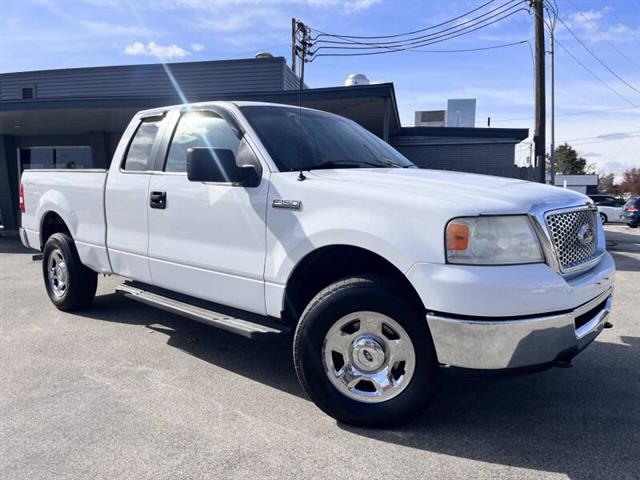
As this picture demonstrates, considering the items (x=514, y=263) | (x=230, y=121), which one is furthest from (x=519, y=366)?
(x=230, y=121)

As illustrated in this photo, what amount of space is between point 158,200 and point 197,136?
0.61m

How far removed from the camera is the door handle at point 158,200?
167 inches

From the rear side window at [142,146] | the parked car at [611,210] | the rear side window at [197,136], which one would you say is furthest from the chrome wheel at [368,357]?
the parked car at [611,210]

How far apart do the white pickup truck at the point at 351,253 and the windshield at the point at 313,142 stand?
0.02 meters

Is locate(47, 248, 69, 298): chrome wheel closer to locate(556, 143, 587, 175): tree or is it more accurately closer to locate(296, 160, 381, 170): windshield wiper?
locate(296, 160, 381, 170): windshield wiper

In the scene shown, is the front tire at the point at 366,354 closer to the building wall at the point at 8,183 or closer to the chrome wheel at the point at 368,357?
the chrome wheel at the point at 368,357

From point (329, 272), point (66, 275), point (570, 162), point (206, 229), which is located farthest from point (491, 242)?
point (570, 162)

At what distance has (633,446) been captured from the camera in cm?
297

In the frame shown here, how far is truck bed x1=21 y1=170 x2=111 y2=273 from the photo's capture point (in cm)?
508

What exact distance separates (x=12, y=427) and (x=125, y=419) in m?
0.66

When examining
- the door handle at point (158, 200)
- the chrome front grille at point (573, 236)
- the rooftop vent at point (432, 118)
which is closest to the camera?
the chrome front grille at point (573, 236)

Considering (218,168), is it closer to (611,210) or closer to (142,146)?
(142,146)

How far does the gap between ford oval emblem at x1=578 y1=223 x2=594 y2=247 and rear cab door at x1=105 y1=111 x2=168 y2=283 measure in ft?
10.7

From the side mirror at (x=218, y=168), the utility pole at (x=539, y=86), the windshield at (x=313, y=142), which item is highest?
the utility pole at (x=539, y=86)
